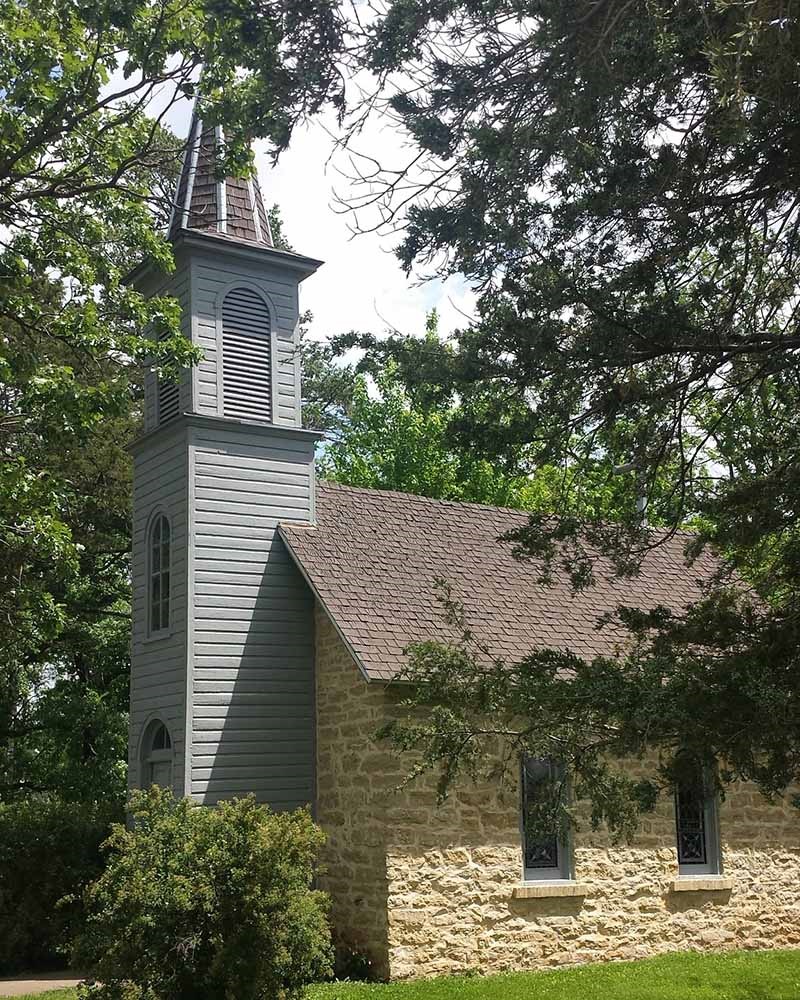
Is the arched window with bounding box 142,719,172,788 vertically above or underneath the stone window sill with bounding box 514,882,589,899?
above

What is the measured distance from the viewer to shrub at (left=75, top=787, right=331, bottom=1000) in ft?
33.9

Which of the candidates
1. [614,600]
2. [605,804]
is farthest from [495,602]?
[605,804]

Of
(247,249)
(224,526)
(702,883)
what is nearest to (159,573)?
(224,526)

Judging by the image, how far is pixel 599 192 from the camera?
818cm

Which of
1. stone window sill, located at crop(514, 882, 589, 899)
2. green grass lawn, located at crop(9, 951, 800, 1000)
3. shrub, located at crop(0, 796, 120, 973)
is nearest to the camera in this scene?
green grass lawn, located at crop(9, 951, 800, 1000)

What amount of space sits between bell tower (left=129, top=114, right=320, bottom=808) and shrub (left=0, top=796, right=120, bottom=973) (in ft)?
3.93

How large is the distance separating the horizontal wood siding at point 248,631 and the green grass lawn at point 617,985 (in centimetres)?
314

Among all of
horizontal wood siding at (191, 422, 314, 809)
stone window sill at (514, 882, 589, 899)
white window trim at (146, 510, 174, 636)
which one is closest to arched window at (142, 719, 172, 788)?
horizontal wood siding at (191, 422, 314, 809)

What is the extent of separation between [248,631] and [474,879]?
445 cm

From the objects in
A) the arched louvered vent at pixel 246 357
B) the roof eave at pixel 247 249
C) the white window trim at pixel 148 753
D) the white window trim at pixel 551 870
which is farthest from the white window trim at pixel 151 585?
the white window trim at pixel 551 870

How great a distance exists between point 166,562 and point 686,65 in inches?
421

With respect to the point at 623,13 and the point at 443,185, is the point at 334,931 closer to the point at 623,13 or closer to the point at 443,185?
the point at 443,185

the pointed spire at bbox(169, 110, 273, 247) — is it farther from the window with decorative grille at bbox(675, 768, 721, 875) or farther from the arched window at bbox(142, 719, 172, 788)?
the window with decorative grille at bbox(675, 768, 721, 875)

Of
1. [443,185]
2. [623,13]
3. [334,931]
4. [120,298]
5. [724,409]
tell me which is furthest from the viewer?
[334,931]
